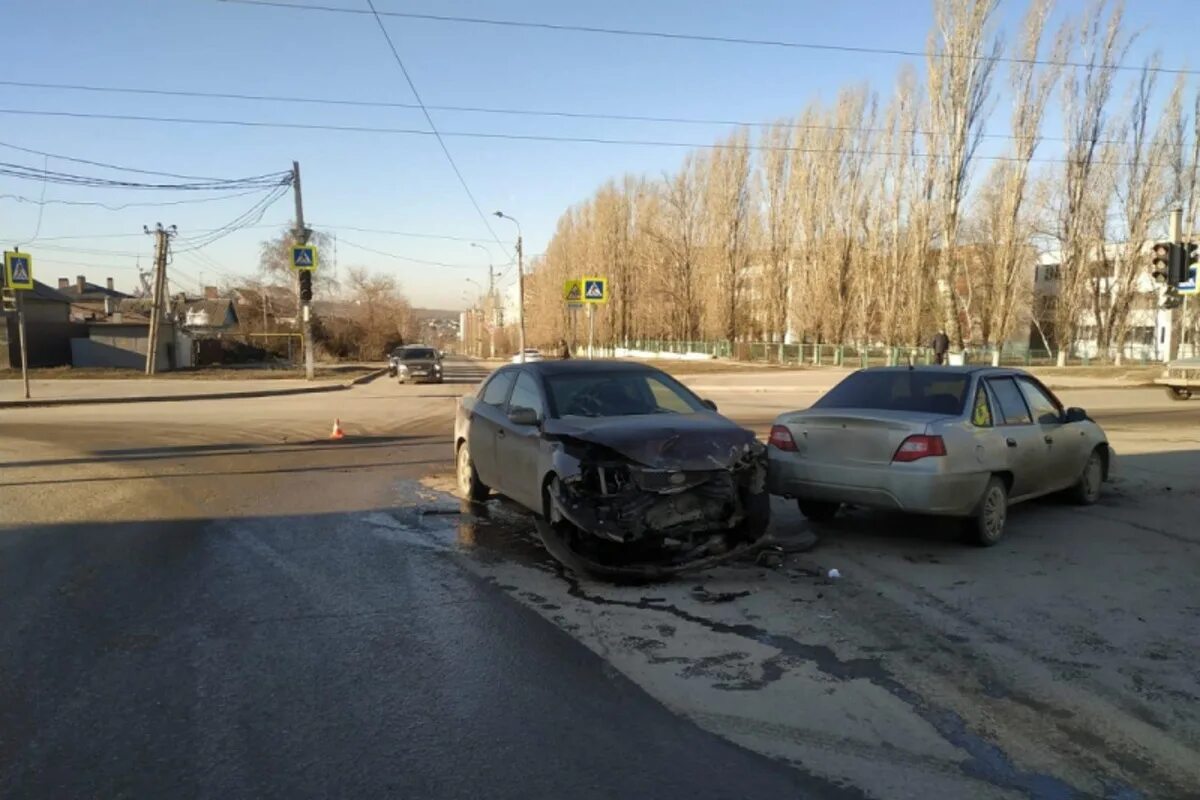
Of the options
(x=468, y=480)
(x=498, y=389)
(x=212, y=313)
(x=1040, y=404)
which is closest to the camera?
(x=1040, y=404)

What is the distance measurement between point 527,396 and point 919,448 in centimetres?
334

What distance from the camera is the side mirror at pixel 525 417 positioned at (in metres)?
6.80

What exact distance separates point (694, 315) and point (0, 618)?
2423 inches

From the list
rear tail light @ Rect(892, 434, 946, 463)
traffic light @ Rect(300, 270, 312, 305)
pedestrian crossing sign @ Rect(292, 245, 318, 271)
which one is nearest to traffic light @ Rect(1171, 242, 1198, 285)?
rear tail light @ Rect(892, 434, 946, 463)

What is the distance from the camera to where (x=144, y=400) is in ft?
81.4

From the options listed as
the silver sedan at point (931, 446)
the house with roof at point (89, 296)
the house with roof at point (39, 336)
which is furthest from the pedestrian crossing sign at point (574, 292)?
the house with roof at point (89, 296)

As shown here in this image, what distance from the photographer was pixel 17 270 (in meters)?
21.2

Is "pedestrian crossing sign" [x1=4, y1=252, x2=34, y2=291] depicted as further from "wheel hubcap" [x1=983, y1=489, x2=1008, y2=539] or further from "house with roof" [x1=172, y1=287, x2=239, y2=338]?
"house with roof" [x1=172, y1=287, x2=239, y2=338]

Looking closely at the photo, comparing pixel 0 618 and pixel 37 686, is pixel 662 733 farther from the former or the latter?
pixel 0 618

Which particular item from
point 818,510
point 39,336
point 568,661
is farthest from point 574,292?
point 39,336

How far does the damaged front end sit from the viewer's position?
19.2ft

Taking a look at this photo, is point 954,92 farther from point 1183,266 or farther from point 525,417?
point 525,417

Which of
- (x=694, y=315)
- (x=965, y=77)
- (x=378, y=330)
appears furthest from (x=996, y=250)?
(x=378, y=330)

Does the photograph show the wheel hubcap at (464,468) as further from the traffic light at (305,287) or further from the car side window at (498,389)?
the traffic light at (305,287)
